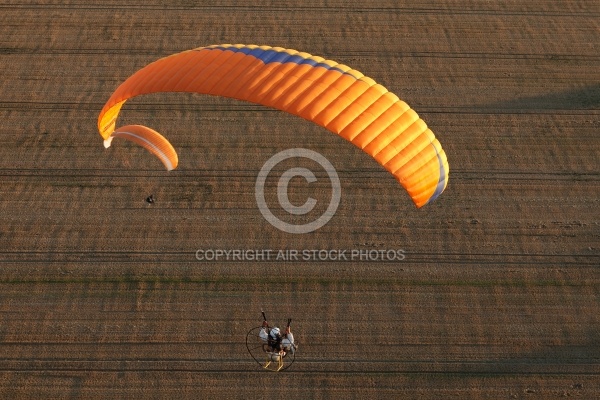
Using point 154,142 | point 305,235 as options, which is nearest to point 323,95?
point 154,142

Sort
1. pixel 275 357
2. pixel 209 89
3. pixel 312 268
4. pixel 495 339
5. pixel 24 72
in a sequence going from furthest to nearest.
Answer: pixel 24 72, pixel 312 268, pixel 495 339, pixel 275 357, pixel 209 89

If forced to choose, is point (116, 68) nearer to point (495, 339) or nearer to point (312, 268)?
point (312, 268)

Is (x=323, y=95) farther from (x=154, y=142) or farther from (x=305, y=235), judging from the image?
(x=305, y=235)

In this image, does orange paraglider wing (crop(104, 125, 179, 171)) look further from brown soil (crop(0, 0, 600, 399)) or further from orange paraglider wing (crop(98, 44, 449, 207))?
orange paraglider wing (crop(98, 44, 449, 207))

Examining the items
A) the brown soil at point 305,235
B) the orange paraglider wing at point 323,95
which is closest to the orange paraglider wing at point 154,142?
the brown soil at point 305,235

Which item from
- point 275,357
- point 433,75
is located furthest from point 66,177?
point 433,75

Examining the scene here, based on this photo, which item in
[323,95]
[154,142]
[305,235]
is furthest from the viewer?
[305,235]

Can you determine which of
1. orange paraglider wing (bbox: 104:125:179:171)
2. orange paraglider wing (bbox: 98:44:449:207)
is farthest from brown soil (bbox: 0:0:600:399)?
orange paraglider wing (bbox: 98:44:449:207)
